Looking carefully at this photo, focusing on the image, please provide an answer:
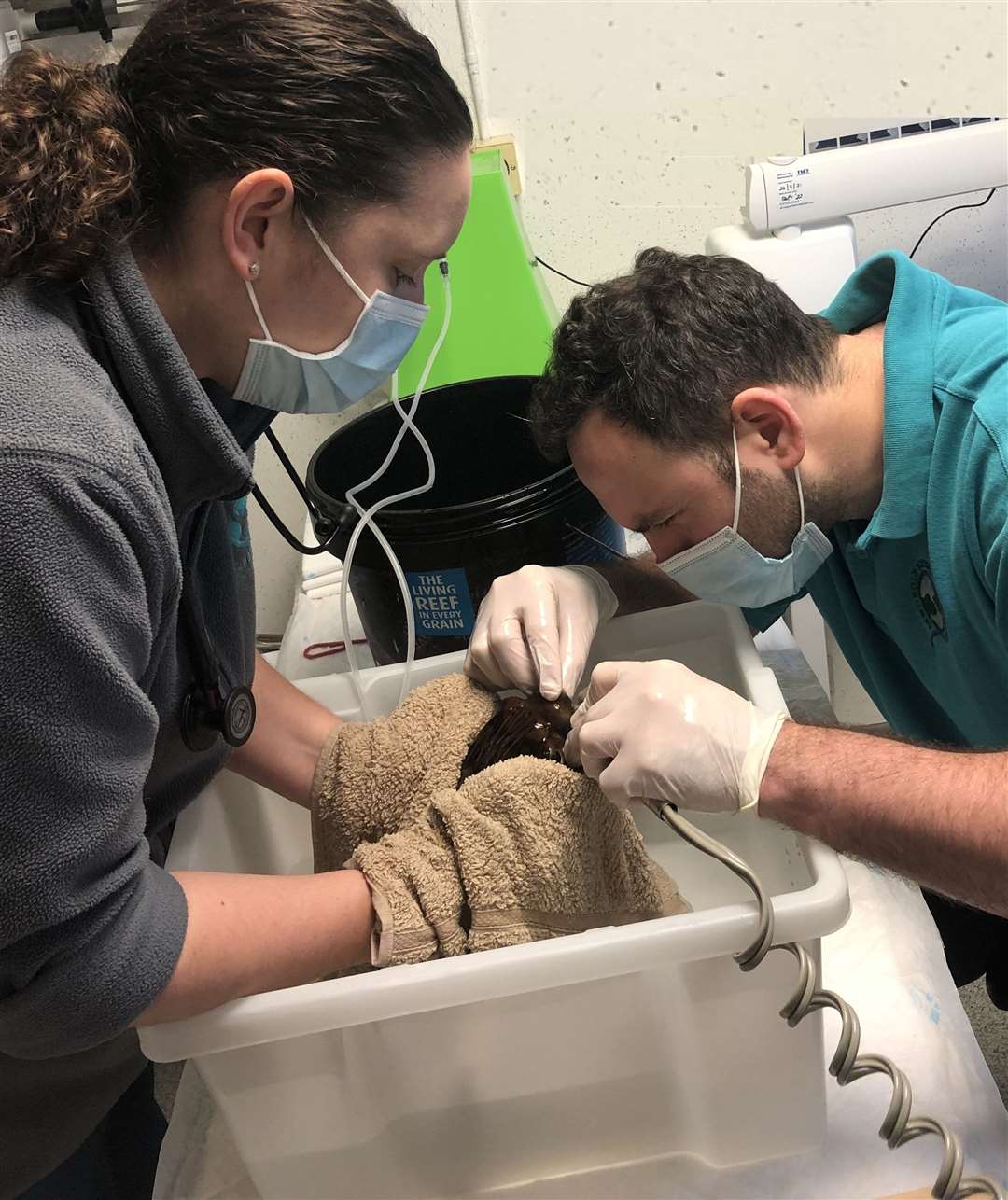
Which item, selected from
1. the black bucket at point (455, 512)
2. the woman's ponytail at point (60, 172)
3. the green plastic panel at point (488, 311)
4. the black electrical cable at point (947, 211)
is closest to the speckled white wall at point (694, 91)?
the black electrical cable at point (947, 211)

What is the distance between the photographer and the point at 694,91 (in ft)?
5.54

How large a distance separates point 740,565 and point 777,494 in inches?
3.1

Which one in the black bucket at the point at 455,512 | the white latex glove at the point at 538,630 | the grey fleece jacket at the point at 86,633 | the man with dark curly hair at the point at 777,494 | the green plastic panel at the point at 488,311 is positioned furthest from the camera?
the green plastic panel at the point at 488,311

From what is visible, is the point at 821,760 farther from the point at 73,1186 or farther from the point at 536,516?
the point at 73,1186

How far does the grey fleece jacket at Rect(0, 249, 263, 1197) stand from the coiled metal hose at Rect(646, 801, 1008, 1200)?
0.34 metres

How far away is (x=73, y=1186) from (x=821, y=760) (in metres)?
0.81

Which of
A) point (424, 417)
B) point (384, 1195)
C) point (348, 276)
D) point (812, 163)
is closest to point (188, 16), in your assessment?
point (348, 276)

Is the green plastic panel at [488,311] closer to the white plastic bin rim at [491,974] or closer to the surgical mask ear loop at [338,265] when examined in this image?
the surgical mask ear loop at [338,265]

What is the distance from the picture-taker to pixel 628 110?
1.70 metres

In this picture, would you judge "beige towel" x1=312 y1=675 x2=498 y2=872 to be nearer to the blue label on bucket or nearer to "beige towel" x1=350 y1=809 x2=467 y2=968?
"beige towel" x1=350 y1=809 x2=467 y2=968

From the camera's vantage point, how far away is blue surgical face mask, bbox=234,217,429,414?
752 millimetres

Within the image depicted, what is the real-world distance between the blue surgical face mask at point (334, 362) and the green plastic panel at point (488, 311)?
817mm

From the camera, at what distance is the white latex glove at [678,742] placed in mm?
753

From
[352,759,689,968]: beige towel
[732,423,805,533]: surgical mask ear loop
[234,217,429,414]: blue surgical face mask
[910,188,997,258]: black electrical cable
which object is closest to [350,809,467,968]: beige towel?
[352,759,689,968]: beige towel
